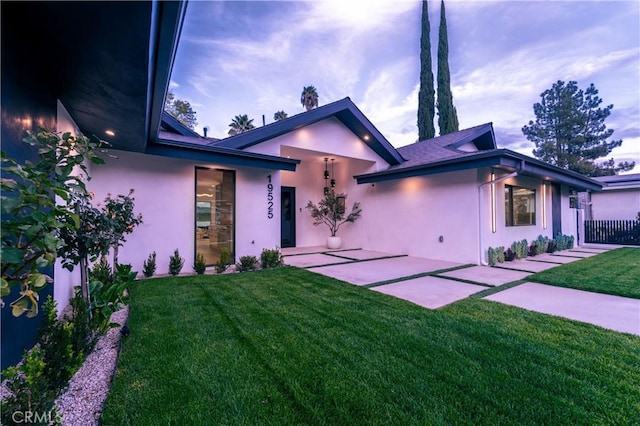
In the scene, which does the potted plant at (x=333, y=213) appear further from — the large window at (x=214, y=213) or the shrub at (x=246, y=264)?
the shrub at (x=246, y=264)

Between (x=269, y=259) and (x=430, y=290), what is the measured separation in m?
3.94

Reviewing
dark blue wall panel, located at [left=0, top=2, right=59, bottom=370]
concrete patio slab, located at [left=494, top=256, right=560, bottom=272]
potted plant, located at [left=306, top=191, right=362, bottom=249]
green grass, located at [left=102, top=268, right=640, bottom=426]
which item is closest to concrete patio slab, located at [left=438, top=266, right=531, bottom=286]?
concrete patio slab, located at [left=494, top=256, right=560, bottom=272]

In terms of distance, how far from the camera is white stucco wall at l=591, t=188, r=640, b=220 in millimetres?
15488

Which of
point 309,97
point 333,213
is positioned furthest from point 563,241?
point 309,97

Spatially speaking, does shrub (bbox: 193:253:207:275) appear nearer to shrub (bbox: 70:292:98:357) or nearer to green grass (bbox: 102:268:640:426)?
green grass (bbox: 102:268:640:426)

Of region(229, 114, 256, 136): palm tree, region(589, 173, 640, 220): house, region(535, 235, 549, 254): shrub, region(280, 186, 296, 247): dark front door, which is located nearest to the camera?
region(535, 235, 549, 254): shrub

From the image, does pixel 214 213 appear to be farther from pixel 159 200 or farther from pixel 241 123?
pixel 241 123

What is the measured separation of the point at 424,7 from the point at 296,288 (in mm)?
28372

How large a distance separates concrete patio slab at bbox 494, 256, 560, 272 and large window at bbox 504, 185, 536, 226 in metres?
1.27

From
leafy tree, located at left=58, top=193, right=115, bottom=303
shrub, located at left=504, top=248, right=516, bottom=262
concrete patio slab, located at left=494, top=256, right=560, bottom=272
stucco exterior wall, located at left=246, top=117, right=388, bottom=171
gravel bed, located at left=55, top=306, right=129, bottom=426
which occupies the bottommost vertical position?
gravel bed, located at left=55, top=306, right=129, bottom=426

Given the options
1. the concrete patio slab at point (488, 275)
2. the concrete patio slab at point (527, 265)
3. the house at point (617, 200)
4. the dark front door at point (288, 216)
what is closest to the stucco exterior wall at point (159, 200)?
the dark front door at point (288, 216)

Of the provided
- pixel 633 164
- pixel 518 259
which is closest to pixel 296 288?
pixel 518 259

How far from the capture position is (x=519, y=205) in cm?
971

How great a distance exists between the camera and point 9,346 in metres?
2.41
